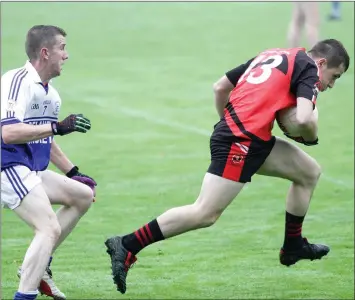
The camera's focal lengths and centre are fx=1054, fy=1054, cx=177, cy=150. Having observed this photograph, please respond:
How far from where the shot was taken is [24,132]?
7.66 meters

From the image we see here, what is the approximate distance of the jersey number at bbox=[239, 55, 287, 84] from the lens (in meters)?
8.08

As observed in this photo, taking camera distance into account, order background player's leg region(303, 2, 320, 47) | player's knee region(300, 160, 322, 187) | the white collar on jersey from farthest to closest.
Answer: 1. background player's leg region(303, 2, 320, 47)
2. player's knee region(300, 160, 322, 187)
3. the white collar on jersey

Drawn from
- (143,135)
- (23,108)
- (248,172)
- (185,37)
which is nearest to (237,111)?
(248,172)

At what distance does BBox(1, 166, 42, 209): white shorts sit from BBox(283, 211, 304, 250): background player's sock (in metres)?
2.16

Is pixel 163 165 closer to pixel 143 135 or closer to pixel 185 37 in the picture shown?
pixel 143 135

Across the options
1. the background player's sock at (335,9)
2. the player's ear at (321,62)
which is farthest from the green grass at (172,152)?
the player's ear at (321,62)

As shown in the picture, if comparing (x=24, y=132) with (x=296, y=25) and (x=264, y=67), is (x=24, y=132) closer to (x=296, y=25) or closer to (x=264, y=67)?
(x=264, y=67)

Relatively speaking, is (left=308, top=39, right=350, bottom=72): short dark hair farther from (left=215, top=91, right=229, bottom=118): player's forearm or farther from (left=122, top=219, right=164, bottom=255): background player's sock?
(left=122, top=219, right=164, bottom=255): background player's sock

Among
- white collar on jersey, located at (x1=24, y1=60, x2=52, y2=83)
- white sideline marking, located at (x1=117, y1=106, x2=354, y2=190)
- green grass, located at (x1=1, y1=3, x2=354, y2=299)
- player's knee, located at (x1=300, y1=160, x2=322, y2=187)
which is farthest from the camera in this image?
white sideline marking, located at (x1=117, y1=106, x2=354, y2=190)

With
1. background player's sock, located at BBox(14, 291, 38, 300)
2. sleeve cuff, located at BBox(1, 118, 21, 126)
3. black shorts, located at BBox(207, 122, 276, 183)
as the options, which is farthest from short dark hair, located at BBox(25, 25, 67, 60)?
background player's sock, located at BBox(14, 291, 38, 300)

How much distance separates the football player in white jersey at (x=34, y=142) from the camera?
7.69m

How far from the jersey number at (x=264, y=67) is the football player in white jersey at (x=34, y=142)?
137 centimetres

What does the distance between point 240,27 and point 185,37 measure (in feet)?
5.06

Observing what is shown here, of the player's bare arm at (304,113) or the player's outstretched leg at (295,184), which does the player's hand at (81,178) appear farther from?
the player's bare arm at (304,113)
